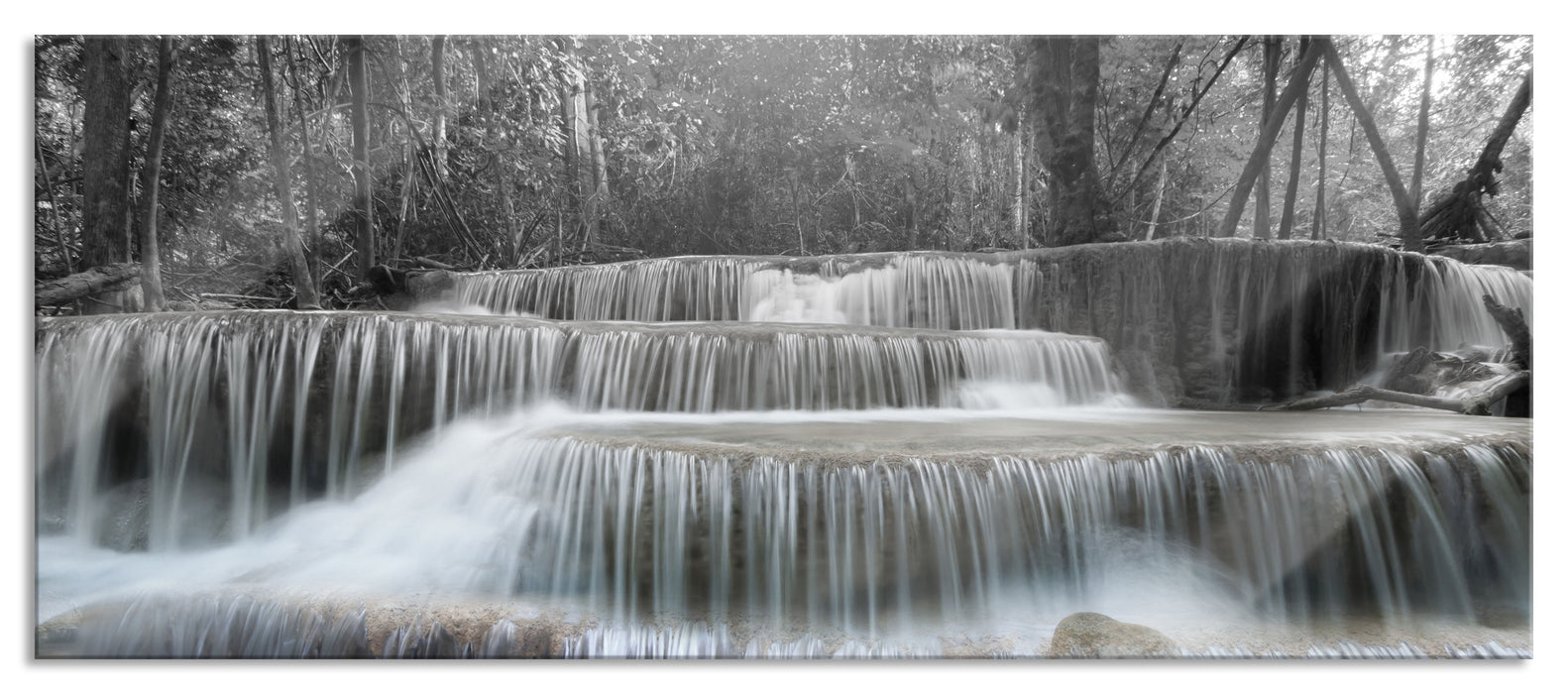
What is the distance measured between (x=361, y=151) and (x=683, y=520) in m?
2.13

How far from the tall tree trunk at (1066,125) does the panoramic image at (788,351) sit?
0.02m

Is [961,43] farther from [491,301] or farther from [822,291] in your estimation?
[491,301]

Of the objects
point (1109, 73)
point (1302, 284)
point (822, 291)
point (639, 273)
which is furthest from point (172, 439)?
point (1302, 284)

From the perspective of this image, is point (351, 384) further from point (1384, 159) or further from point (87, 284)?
point (1384, 159)

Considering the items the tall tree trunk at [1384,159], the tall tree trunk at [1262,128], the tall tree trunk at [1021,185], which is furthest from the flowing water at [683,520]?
the tall tree trunk at [1021,185]

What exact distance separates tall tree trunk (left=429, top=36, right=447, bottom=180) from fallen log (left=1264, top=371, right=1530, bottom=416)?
360cm

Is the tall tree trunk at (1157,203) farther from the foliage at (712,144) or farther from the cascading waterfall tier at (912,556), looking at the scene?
the cascading waterfall tier at (912,556)

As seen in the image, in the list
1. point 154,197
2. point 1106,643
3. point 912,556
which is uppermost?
point 154,197

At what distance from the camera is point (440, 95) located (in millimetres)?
2926

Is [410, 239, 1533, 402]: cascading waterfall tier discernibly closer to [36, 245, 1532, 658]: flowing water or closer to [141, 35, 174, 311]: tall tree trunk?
[36, 245, 1532, 658]: flowing water

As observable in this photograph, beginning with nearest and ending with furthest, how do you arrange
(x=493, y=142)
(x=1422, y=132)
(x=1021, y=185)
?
(x=1422, y=132) < (x=493, y=142) < (x=1021, y=185)

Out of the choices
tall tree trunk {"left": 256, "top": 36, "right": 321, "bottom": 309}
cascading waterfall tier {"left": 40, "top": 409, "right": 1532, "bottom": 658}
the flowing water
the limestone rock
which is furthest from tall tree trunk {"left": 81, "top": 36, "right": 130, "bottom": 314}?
the limestone rock

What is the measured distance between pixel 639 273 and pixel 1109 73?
8.70 feet

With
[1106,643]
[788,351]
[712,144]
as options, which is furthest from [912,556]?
[712,144]
